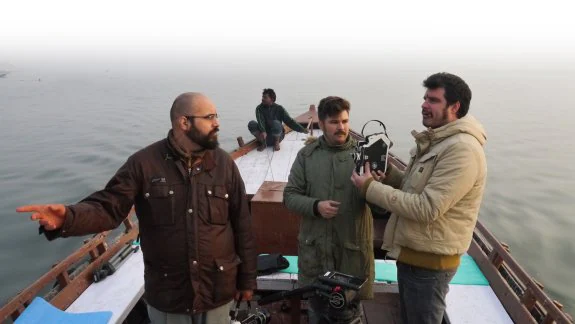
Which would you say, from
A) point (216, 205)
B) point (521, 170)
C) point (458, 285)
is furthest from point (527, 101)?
point (216, 205)

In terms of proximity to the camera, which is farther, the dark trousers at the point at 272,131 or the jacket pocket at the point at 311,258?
the dark trousers at the point at 272,131

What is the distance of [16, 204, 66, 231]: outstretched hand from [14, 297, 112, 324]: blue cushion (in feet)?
5.64

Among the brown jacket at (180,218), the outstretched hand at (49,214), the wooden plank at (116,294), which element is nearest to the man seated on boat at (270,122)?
the wooden plank at (116,294)

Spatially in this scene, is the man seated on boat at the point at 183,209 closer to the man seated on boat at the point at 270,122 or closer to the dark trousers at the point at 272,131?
the man seated on boat at the point at 270,122

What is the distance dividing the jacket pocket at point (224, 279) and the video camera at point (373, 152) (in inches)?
39.9

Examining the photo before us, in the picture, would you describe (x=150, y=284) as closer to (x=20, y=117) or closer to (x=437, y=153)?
(x=437, y=153)

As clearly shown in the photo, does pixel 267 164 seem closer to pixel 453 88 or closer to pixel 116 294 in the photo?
pixel 116 294

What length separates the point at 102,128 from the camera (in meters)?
24.2

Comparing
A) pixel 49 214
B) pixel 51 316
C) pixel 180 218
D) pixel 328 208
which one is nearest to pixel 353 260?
pixel 328 208

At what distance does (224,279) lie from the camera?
235cm

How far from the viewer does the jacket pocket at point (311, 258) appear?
2.69m

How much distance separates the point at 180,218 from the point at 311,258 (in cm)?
100

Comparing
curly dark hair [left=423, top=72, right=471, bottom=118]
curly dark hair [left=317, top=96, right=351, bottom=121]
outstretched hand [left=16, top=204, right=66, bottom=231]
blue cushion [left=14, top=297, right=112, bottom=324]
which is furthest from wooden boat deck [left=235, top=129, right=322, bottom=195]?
outstretched hand [left=16, top=204, right=66, bottom=231]

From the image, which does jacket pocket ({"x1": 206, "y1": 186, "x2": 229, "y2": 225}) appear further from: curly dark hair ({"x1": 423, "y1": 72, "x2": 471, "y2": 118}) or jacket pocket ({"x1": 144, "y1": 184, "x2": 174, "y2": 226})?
curly dark hair ({"x1": 423, "y1": 72, "x2": 471, "y2": 118})
